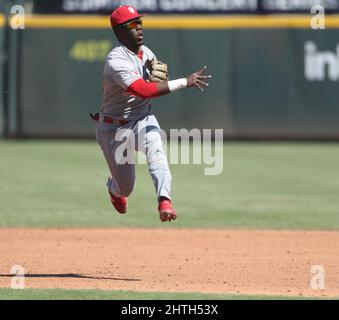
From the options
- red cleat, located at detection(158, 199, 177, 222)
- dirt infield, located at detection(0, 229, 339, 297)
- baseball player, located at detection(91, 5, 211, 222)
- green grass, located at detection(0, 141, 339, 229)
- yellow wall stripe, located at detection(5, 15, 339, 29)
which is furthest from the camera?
yellow wall stripe, located at detection(5, 15, 339, 29)

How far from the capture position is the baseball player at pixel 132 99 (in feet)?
27.9

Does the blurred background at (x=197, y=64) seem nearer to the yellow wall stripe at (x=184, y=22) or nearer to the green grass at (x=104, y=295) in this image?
the yellow wall stripe at (x=184, y=22)

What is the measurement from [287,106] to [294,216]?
929cm

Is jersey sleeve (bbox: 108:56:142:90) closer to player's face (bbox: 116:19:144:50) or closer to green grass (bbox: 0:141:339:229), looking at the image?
player's face (bbox: 116:19:144:50)

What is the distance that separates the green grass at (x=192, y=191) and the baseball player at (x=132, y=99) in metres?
2.96

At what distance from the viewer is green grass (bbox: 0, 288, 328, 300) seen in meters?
7.25

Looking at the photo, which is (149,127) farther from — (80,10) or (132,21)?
(80,10)

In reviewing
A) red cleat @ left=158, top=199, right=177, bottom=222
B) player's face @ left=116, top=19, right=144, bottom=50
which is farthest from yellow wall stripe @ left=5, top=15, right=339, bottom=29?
red cleat @ left=158, top=199, right=177, bottom=222

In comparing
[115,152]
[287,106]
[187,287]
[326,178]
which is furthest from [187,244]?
[287,106]

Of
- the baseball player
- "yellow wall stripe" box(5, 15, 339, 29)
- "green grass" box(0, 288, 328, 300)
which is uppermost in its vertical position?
"yellow wall stripe" box(5, 15, 339, 29)

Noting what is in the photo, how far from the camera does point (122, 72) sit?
8.63m

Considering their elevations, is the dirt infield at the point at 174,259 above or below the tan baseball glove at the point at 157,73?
below

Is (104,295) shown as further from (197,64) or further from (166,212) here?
(197,64)

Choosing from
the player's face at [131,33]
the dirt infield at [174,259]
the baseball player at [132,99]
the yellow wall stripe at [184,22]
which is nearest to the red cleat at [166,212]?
the baseball player at [132,99]
